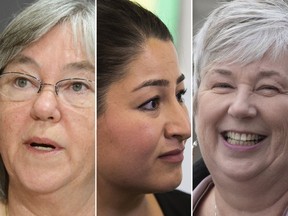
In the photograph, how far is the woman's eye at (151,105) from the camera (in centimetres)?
249

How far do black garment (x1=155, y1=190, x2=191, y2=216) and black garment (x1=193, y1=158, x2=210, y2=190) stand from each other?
7 centimetres

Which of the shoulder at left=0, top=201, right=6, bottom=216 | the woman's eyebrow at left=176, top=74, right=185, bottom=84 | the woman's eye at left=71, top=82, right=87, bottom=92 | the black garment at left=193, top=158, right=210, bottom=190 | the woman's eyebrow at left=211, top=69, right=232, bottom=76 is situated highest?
the woman's eyebrow at left=211, top=69, right=232, bottom=76

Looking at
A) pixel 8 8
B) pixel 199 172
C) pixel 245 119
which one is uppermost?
pixel 8 8

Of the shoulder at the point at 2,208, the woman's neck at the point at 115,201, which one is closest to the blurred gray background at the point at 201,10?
the woman's neck at the point at 115,201

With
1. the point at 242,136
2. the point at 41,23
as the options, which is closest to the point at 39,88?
the point at 41,23

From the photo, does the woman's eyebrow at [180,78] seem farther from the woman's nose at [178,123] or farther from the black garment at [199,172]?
the black garment at [199,172]

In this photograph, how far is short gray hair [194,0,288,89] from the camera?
95.1 inches

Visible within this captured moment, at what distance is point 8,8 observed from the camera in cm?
250

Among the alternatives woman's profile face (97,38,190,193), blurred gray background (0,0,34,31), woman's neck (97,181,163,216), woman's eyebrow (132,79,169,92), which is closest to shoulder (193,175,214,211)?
woman's profile face (97,38,190,193)

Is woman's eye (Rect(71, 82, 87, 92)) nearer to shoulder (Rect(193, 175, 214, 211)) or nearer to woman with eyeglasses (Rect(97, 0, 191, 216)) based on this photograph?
woman with eyeglasses (Rect(97, 0, 191, 216))

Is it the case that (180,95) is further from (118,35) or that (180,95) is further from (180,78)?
(118,35)

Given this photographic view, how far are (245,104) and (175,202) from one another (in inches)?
20.5

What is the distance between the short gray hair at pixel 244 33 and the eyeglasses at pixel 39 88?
485 mm

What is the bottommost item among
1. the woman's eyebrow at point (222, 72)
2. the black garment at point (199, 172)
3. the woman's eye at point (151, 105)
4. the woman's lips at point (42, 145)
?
the black garment at point (199, 172)
